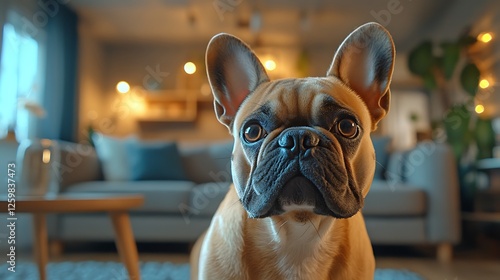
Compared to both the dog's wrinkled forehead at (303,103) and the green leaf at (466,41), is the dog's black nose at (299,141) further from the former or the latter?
the green leaf at (466,41)

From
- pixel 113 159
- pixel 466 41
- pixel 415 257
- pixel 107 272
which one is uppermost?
pixel 466 41

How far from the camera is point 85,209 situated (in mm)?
1226

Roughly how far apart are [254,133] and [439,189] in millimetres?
2105

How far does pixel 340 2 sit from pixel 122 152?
2.69 metres

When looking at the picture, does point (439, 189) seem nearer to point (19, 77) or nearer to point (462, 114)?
point (462, 114)

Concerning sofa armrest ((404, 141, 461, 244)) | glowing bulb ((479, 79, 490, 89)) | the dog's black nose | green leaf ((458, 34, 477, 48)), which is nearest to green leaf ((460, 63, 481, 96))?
green leaf ((458, 34, 477, 48))

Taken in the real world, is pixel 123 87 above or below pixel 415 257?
above

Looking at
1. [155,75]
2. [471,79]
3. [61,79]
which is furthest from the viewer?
[155,75]

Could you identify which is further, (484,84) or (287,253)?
(484,84)

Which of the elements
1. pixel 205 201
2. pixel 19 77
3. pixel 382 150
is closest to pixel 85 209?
pixel 205 201

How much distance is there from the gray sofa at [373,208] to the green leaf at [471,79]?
1008 millimetres

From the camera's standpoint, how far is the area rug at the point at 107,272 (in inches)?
72.6

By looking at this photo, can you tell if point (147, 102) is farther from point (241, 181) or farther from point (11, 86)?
point (241, 181)

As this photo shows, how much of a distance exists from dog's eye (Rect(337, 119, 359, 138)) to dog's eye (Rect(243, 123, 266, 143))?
0.16 m
